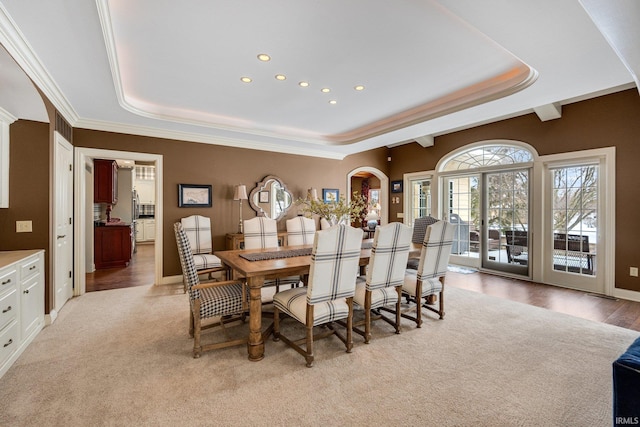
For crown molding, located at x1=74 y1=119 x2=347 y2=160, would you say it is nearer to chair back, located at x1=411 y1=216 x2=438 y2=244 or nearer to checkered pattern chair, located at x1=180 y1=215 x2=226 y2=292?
checkered pattern chair, located at x1=180 y1=215 x2=226 y2=292

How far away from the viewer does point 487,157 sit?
5.65 m

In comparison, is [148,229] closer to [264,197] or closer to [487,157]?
[264,197]

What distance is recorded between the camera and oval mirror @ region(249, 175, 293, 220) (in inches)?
219

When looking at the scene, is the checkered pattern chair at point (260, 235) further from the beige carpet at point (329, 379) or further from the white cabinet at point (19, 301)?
the white cabinet at point (19, 301)

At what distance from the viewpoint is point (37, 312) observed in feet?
9.26

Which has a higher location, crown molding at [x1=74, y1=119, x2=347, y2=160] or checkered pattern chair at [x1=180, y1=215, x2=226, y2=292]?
crown molding at [x1=74, y1=119, x2=347, y2=160]

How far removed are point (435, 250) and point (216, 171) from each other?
3.88 m

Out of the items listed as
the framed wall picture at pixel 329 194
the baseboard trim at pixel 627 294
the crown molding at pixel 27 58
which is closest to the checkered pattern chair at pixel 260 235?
the crown molding at pixel 27 58

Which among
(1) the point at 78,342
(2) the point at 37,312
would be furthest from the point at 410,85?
(2) the point at 37,312

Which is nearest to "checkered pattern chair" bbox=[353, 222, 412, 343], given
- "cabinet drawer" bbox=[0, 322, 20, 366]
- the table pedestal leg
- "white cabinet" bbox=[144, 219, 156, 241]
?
the table pedestal leg

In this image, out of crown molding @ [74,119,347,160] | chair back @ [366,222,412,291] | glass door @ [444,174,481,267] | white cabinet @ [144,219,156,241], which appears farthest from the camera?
white cabinet @ [144,219,156,241]

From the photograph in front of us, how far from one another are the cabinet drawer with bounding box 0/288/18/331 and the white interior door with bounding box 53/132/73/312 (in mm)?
935

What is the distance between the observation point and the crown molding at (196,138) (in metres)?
4.27

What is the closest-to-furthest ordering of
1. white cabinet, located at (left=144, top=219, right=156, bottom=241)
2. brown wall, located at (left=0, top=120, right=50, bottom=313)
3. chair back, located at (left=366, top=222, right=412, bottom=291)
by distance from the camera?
chair back, located at (left=366, top=222, right=412, bottom=291)
brown wall, located at (left=0, top=120, right=50, bottom=313)
white cabinet, located at (left=144, top=219, right=156, bottom=241)
